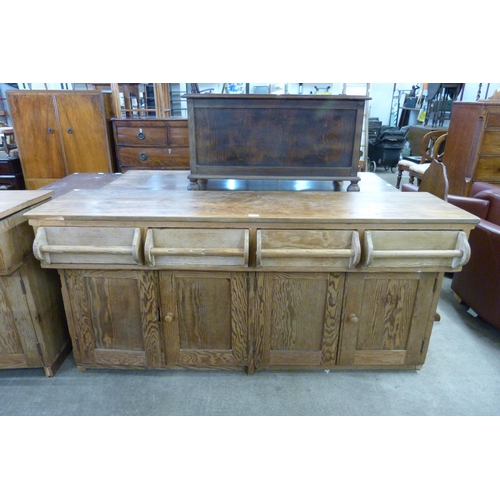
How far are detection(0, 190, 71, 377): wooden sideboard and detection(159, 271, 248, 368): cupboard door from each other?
0.58 metres

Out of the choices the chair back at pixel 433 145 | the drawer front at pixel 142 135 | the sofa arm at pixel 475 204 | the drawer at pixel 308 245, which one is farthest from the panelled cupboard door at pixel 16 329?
the chair back at pixel 433 145

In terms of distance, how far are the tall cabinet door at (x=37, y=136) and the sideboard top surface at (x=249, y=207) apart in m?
2.07

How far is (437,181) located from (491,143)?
1561 mm

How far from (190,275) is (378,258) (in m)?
0.81

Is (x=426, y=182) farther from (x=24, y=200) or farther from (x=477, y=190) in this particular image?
(x=24, y=200)

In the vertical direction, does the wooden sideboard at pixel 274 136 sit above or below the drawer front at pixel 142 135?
above

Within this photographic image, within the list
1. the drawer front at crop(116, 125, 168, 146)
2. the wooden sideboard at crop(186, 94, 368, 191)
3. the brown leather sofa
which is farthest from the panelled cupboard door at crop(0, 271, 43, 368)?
the brown leather sofa

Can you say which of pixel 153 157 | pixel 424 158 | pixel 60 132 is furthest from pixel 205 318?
pixel 424 158

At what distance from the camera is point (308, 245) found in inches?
60.9

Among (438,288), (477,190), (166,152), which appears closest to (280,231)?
(438,288)

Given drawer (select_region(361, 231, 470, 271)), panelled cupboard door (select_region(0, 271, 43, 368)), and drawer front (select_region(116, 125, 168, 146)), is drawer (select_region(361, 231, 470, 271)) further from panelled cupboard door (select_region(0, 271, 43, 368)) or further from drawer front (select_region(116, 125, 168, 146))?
drawer front (select_region(116, 125, 168, 146))

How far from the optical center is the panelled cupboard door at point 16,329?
5.42 ft

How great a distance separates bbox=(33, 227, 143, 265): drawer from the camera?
153cm

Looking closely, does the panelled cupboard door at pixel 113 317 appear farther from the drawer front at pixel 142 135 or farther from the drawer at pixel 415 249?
the drawer front at pixel 142 135
